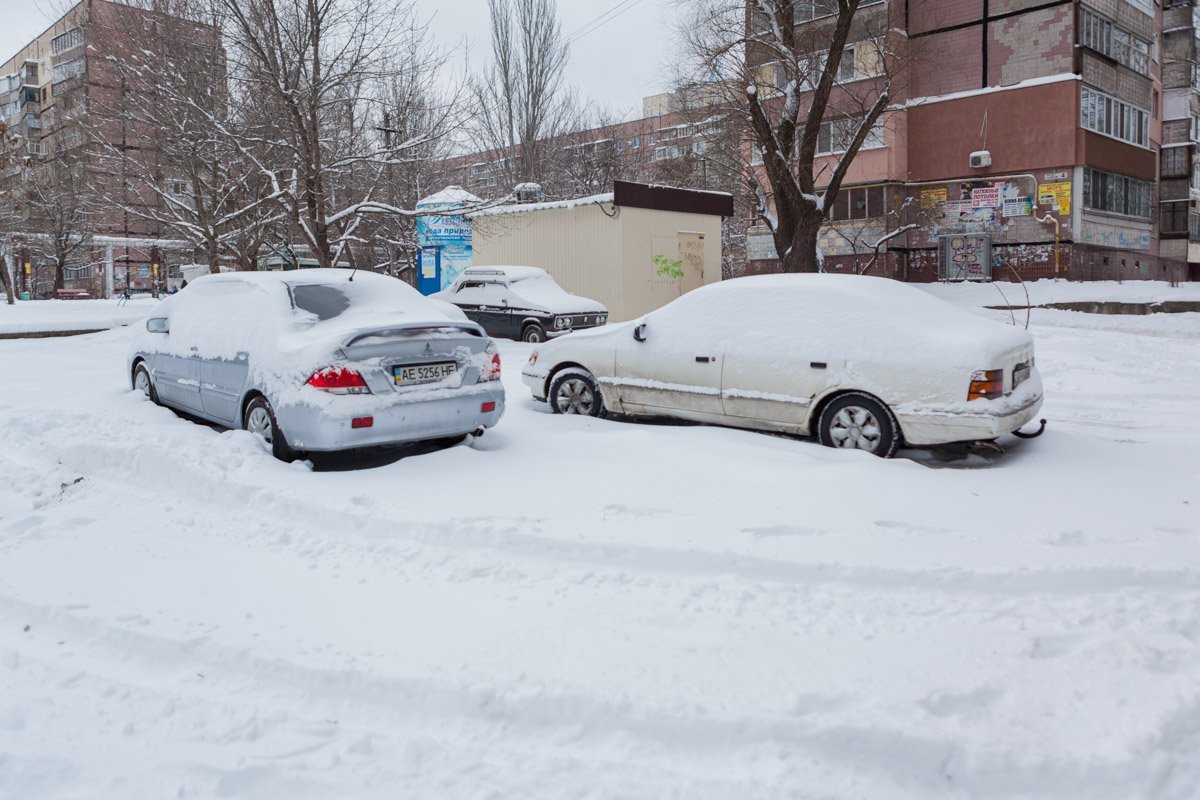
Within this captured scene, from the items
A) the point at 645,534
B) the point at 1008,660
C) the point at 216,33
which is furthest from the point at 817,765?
the point at 216,33

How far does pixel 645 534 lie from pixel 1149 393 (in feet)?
27.4

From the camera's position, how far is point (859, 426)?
7.07 metres

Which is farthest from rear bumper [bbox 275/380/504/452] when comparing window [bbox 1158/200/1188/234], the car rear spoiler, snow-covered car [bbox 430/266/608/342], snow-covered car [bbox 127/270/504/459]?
window [bbox 1158/200/1188/234]

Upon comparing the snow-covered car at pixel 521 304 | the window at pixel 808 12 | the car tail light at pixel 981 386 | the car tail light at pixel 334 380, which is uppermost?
the window at pixel 808 12

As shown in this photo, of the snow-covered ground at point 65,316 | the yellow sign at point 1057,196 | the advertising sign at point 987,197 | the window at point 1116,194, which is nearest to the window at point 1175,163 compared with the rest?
the window at point 1116,194

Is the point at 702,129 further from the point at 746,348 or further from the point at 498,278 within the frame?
the point at 746,348

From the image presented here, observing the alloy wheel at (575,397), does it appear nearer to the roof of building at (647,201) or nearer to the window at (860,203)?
the roof of building at (647,201)

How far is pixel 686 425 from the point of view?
8.30 metres

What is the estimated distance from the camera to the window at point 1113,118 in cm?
2908

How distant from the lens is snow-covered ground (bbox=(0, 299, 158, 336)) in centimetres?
2173

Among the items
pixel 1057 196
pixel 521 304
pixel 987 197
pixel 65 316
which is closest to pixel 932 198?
pixel 987 197

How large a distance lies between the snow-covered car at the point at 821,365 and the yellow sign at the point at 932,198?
25545 millimetres

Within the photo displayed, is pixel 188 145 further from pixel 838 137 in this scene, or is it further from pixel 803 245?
pixel 838 137

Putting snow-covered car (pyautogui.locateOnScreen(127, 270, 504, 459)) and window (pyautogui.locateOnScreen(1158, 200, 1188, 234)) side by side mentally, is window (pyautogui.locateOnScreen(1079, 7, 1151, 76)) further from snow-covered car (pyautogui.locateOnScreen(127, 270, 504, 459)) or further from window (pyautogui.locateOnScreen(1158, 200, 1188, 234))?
snow-covered car (pyautogui.locateOnScreen(127, 270, 504, 459))
